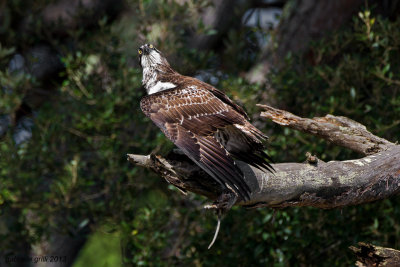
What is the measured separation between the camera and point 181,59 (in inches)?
259

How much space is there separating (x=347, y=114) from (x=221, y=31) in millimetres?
3435

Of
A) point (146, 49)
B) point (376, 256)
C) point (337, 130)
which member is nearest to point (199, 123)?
point (337, 130)

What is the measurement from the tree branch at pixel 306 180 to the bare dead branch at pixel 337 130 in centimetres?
14

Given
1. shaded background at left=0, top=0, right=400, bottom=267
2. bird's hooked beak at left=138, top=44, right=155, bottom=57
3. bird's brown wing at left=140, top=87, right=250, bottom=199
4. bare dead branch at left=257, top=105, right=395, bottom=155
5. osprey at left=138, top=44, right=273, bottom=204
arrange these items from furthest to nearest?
1. shaded background at left=0, top=0, right=400, bottom=267
2. bird's hooked beak at left=138, top=44, right=155, bottom=57
3. bare dead branch at left=257, top=105, right=395, bottom=155
4. osprey at left=138, top=44, right=273, bottom=204
5. bird's brown wing at left=140, top=87, right=250, bottom=199

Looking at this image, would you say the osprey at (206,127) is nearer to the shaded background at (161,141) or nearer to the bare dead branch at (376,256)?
the bare dead branch at (376,256)

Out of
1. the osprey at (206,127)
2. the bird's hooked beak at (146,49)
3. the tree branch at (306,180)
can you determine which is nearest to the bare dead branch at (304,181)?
the tree branch at (306,180)

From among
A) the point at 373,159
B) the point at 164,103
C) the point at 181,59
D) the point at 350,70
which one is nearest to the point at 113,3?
the point at 181,59

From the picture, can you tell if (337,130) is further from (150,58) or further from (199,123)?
(150,58)

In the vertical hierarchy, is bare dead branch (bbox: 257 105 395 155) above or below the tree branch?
above

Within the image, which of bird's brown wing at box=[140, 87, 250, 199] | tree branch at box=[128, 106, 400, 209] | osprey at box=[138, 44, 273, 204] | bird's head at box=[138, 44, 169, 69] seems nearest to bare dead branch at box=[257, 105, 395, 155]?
tree branch at box=[128, 106, 400, 209]

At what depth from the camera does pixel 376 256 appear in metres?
3.67

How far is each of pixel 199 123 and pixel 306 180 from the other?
94cm

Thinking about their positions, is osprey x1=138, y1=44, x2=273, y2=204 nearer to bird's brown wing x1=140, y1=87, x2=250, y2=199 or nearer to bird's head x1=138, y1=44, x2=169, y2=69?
bird's brown wing x1=140, y1=87, x2=250, y2=199

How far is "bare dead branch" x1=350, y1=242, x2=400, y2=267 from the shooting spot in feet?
11.9
